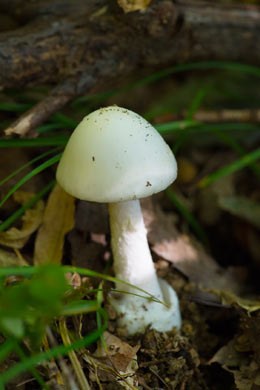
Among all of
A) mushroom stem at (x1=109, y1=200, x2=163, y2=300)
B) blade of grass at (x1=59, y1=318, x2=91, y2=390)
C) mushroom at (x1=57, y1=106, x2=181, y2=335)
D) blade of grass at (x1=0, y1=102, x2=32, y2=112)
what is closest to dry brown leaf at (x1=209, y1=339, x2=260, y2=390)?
mushroom stem at (x1=109, y1=200, x2=163, y2=300)

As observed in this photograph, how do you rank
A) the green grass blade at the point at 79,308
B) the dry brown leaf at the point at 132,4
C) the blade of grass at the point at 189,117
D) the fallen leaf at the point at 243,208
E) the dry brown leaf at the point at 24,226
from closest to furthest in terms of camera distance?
the green grass blade at the point at 79,308 → the dry brown leaf at the point at 24,226 → the dry brown leaf at the point at 132,4 → the blade of grass at the point at 189,117 → the fallen leaf at the point at 243,208

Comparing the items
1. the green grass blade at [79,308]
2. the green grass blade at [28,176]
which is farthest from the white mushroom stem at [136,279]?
the green grass blade at [79,308]

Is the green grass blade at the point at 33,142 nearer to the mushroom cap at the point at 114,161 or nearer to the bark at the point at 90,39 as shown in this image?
the bark at the point at 90,39

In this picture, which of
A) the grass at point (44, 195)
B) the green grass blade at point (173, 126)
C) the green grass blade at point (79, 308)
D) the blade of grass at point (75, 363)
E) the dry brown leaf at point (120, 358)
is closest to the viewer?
the grass at point (44, 195)

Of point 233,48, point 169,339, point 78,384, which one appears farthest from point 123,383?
point 233,48

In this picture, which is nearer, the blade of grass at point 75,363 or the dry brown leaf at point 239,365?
the blade of grass at point 75,363

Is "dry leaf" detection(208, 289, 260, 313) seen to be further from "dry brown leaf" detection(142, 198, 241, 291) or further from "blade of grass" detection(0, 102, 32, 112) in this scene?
"blade of grass" detection(0, 102, 32, 112)
